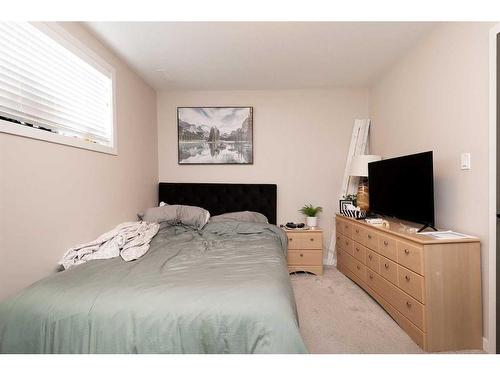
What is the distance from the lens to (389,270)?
2.18 m

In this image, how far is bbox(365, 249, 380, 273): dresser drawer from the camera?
237cm

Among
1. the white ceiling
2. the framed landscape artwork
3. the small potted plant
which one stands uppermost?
the white ceiling

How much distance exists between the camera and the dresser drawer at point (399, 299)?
1.81 meters

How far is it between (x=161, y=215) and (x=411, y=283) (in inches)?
93.2

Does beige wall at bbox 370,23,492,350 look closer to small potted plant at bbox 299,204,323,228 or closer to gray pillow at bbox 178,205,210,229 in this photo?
small potted plant at bbox 299,204,323,228

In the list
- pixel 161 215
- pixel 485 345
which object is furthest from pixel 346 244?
pixel 161 215

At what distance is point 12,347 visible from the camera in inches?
48.1

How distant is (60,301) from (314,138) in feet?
10.4

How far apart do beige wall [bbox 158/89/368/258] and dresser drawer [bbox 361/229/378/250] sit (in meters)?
1.02

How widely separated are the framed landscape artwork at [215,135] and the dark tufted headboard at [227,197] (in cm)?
35

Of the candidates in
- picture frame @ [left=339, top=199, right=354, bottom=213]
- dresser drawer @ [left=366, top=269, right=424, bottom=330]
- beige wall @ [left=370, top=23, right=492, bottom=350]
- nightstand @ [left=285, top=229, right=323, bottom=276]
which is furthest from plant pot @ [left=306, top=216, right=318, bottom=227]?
beige wall @ [left=370, top=23, right=492, bottom=350]
